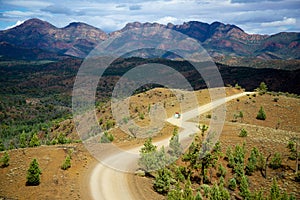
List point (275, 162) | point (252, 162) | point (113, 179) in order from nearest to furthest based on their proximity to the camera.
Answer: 1. point (113, 179)
2. point (252, 162)
3. point (275, 162)

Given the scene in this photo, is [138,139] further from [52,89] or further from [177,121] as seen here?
[52,89]

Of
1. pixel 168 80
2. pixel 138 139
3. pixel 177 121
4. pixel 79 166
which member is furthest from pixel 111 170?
pixel 168 80

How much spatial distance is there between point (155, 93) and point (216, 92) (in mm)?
17048

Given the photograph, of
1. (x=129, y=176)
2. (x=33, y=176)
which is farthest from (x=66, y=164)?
(x=129, y=176)

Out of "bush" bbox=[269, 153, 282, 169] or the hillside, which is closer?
the hillside

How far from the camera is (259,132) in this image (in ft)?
117

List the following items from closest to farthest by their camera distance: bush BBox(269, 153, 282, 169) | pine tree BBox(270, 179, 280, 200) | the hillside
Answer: the hillside → pine tree BBox(270, 179, 280, 200) → bush BBox(269, 153, 282, 169)

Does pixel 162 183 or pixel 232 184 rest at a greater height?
pixel 162 183

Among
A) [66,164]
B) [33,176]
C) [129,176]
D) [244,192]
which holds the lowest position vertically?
[244,192]

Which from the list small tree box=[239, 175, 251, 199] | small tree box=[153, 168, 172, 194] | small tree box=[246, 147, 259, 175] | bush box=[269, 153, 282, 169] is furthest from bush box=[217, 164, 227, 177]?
small tree box=[153, 168, 172, 194]

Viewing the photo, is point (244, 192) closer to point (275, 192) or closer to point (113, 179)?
point (275, 192)

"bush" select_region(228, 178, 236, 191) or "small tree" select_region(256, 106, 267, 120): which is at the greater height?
"small tree" select_region(256, 106, 267, 120)

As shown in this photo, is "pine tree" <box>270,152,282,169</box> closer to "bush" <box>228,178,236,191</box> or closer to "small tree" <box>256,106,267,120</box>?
"bush" <box>228,178,236,191</box>

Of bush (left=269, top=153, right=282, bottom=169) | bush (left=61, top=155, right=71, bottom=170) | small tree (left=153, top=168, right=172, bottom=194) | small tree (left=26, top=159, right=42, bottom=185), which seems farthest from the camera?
bush (left=269, top=153, right=282, bottom=169)
